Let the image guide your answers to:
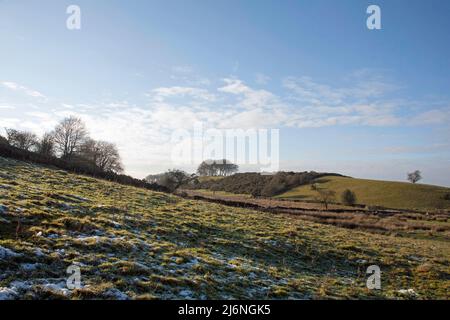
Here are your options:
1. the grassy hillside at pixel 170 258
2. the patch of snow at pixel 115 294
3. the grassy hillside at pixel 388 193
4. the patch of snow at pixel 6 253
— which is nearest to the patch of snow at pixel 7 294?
the grassy hillside at pixel 170 258

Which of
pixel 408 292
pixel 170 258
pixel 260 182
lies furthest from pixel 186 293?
pixel 260 182

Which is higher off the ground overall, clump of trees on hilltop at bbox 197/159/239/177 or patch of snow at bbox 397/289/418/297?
clump of trees on hilltop at bbox 197/159/239/177

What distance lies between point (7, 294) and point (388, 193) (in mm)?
113124

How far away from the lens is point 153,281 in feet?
33.2

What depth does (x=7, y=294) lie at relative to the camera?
7762 millimetres

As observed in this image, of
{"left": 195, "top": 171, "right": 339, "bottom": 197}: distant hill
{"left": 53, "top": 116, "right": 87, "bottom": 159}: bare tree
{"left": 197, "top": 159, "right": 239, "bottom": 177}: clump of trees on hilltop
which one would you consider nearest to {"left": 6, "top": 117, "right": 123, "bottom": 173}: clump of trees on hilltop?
{"left": 53, "top": 116, "right": 87, "bottom": 159}: bare tree

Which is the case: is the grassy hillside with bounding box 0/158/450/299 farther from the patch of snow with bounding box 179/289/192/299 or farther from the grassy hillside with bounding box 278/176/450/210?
the grassy hillside with bounding box 278/176/450/210

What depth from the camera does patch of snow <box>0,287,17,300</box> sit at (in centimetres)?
768

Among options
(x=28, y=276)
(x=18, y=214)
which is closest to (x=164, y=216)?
(x=18, y=214)

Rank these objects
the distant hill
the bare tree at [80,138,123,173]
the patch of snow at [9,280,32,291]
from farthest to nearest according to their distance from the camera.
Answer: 1. the distant hill
2. the bare tree at [80,138,123,173]
3. the patch of snow at [9,280,32,291]

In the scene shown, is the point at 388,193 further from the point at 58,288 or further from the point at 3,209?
the point at 58,288

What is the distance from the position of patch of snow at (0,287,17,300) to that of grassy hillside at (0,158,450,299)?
0.02 m

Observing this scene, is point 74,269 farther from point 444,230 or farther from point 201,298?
point 444,230

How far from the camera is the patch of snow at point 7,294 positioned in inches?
302
